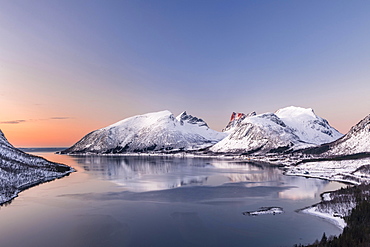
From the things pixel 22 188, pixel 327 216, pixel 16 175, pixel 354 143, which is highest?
pixel 354 143

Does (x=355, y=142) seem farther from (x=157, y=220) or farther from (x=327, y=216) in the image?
(x=157, y=220)

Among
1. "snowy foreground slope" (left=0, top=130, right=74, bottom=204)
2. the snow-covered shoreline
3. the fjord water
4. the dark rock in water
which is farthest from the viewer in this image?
"snowy foreground slope" (left=0, top=130, right=74, bottom=204)

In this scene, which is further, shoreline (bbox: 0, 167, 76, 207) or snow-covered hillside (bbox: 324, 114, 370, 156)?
snow-covered hillside (bbox: 324, 114, 370, 156)

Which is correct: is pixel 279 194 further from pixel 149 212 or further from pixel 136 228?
pixel 136 228

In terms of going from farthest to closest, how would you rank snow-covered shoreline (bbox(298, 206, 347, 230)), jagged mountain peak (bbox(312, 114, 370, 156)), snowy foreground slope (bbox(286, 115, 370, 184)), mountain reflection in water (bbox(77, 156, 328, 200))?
1. jagged mountain peak (bbox(312, 114, 370, 156))
2. snowy foreground slope (bbox(286, 115, 370, 184))
3. mountain reflection in water (bbox(77, 156, 328, 200))
4. snow-covered shoreline (bbox(298, 206, 347, 230))

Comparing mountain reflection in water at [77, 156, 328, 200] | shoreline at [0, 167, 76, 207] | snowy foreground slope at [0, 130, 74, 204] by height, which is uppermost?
snowy foreground slope at [0, 130, 74, 204]

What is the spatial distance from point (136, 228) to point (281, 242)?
57.3 feet

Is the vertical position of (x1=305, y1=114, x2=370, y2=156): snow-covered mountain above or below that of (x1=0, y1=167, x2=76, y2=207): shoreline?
above

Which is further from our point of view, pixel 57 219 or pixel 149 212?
pixel 149 212

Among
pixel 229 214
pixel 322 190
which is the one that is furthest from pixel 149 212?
pixel 322 190

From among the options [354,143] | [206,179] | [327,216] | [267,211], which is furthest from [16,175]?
[354,143]

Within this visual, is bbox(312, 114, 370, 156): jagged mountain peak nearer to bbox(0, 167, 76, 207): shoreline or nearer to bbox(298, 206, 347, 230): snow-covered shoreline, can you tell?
bbox(298, 206, 347, 230): snow-covered shoreline

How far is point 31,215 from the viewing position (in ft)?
131

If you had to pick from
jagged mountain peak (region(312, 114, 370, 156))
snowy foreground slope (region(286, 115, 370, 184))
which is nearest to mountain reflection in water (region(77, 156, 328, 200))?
snowy foreground slope (region(286, 115, 370, 184))
